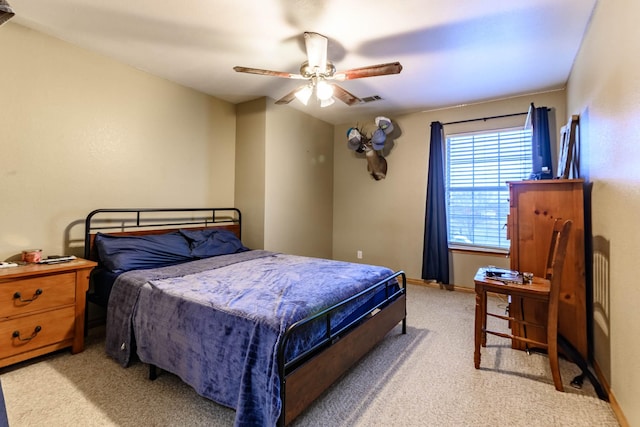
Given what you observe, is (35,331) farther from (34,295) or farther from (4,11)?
(4,11)

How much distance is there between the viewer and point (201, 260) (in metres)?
3.04

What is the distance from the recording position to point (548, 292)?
2.04 metres

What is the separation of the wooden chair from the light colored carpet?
20 cm

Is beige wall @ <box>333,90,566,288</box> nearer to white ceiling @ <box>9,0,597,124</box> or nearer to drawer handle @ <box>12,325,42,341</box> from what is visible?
white ceiling @ <box>9,0,597,124</box>

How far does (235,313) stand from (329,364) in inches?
24.7

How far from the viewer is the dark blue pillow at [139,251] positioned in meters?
2.56

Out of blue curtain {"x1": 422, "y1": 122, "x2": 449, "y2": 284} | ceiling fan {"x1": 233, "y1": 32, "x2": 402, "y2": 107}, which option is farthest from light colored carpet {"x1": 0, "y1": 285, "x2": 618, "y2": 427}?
ceiling fan {"x1": 233, "y1": 32, "x2": 402, "y2": 107}

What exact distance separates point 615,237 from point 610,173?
0.40m

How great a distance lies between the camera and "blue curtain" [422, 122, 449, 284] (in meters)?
4.21

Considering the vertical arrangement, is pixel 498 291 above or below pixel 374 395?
above

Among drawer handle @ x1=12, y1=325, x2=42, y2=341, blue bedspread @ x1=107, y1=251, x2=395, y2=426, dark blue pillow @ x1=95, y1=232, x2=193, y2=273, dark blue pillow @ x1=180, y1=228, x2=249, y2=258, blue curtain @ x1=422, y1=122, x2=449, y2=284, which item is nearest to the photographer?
blue bedspread @ x1=107, y1=251, x2=395, y2=426

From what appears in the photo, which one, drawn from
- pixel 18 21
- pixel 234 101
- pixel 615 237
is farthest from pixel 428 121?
pixel 18 21

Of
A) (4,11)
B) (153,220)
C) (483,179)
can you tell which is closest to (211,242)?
(153,220)

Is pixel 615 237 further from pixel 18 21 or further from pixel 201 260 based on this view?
pixel 18 21
